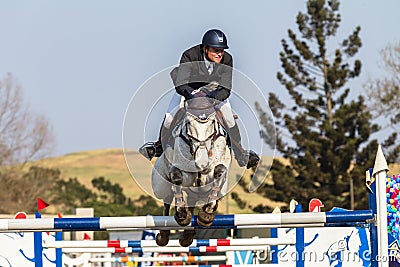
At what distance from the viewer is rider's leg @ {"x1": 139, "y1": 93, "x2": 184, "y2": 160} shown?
5.96 meters

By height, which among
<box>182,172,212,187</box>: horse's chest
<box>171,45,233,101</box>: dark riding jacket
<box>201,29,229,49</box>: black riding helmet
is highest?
<box>201,29,229,49</box>: black riding helmet

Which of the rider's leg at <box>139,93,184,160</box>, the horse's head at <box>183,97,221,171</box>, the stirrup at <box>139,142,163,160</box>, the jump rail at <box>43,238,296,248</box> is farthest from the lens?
the jump rail at <box>43,238,296,248</box>

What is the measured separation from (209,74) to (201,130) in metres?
0.45

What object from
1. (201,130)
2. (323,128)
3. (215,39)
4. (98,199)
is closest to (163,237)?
(201,130)

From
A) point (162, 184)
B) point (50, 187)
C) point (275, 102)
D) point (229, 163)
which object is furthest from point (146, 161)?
point (50, 187)

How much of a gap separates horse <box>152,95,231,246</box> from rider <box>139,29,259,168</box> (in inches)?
5.0

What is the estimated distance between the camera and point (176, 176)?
5598 millimetres

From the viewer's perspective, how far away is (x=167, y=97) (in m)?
6.06

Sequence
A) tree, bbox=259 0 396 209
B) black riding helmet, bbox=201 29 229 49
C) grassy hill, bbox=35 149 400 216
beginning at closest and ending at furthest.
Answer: black riding helmet, bbox=201 29 229 49, tree, bbox=259 0 396 209, grassy hill, bbox=35 149 400 216

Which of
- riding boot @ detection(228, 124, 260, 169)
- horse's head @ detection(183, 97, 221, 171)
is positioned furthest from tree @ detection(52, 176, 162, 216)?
horse's head @ detection(183, 97, 221, 171)

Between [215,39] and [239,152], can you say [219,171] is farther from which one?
[215,39]

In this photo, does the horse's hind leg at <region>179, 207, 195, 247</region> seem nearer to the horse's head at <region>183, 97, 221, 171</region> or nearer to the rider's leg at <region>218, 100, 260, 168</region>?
the rider's leg at <region>218, 100, 260, 168</region>

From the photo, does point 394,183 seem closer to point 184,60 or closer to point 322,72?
point 184,60

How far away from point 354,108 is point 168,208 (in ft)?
Answer: 97.9
